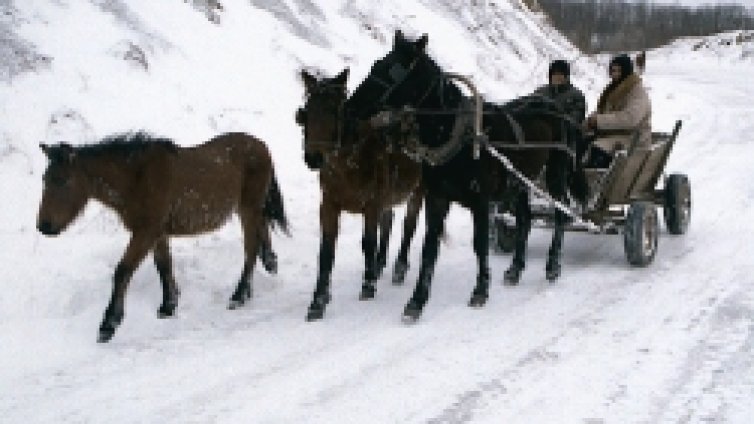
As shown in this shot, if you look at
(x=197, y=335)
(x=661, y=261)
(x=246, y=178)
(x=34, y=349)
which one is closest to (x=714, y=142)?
(x=661, y=261)

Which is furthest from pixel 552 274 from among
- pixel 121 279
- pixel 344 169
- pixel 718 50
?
pixel 718 50

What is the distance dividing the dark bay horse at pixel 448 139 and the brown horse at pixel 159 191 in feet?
4.98

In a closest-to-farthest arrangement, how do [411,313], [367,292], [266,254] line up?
[411,313] < [367,292] < [266,254]

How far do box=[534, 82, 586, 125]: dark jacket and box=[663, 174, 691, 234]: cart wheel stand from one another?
4.33 feet

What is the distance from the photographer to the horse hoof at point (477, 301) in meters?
6.68

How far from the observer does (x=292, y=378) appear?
4973mm

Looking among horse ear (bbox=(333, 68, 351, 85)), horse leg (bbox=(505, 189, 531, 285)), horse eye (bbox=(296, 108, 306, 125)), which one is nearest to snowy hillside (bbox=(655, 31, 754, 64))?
horse leg (bbox=(505, 189, 531, 285))

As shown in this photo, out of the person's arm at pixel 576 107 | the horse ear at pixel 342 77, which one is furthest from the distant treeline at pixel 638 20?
the horse ear at pixel 342 77

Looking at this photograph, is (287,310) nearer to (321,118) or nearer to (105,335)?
(105,335)

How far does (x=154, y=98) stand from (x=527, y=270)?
5.91 metres

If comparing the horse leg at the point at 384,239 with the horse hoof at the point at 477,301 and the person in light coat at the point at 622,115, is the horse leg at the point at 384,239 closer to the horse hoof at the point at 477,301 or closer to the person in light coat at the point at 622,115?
the horse hoof at the point at 477,301

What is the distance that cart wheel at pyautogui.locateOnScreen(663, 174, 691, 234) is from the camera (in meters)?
8.78

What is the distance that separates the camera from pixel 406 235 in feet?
25.2

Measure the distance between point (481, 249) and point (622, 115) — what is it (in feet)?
8.66
